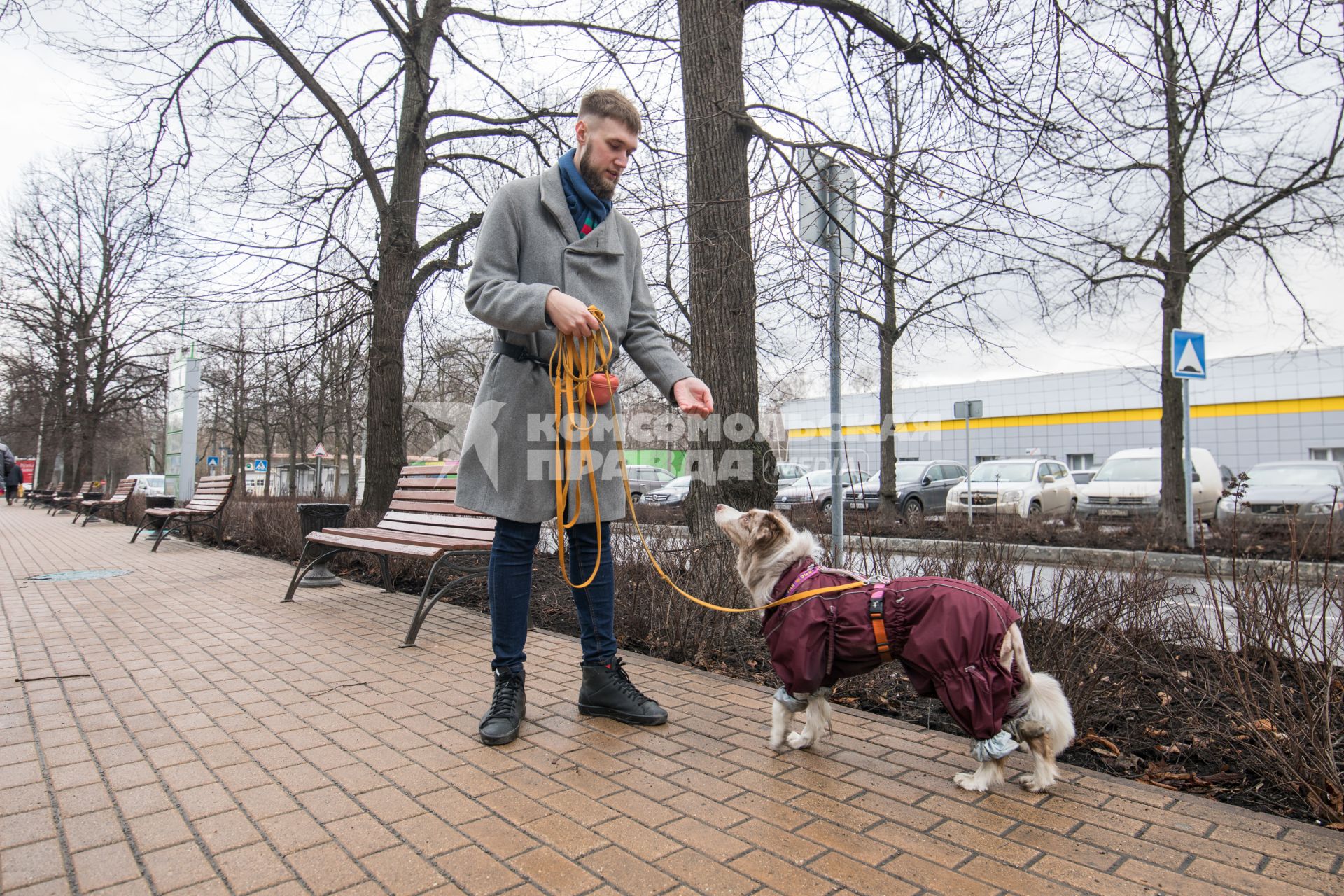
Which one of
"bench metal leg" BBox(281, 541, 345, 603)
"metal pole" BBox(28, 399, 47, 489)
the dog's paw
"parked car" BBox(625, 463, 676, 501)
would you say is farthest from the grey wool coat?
"metal pole" BBox(28, 399, 47, 489)

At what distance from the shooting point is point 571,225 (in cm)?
311

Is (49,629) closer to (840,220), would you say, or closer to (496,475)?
(496,475)

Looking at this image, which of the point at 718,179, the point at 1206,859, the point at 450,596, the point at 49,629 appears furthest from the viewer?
the point at 450,596

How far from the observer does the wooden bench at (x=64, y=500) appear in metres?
23.4

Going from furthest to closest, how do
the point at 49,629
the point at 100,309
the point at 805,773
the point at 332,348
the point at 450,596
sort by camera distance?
the point at 100,309 → the point at 332,348 → the point at 450,596 → the point at 49,629 → the point at 805,773

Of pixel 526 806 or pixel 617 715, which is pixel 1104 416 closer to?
pixel 617 715

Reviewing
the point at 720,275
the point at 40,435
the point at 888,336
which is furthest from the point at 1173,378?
the point at 40,435

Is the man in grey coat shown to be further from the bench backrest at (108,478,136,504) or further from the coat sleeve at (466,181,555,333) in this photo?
the bench backrest at (108,478,136,504)

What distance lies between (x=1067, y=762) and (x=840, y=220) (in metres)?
3.59

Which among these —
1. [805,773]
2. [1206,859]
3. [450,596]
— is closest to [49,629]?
[450,596]

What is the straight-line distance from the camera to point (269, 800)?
7.76 feet

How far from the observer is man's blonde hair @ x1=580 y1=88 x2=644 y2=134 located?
2.95m

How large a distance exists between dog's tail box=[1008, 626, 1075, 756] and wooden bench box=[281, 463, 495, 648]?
3076mm

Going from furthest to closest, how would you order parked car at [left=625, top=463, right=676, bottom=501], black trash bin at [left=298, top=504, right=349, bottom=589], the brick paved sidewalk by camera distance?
parked car at [left=625, top=463, right=676, bottom=501] → black trash bin at [left=298, top=504, right=349, bottom=589] → the brick paved sidewalk
